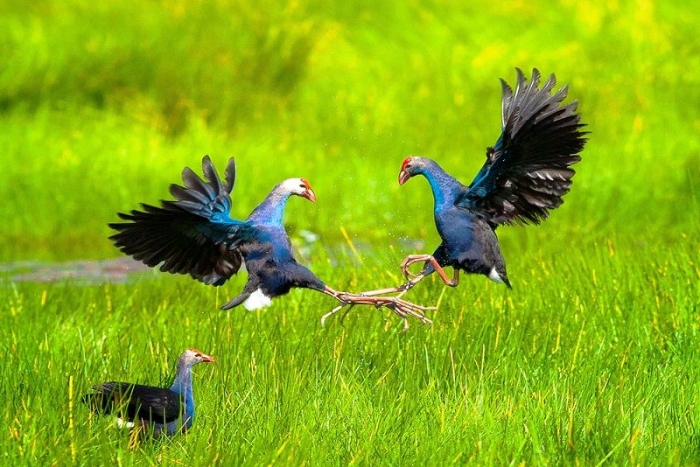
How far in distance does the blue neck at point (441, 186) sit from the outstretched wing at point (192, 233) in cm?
62

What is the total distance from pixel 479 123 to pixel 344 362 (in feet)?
25.0

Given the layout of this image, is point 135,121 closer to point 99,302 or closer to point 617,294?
point 99,302

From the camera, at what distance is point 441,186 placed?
14.3 feet

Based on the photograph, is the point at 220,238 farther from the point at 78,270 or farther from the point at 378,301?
the point at 78,270

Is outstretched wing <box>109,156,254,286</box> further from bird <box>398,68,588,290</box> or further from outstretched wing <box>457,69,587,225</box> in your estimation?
outstretched wing <box>457,69,587,225</box>

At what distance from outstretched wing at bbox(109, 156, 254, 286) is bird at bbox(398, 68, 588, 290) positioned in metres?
0.55

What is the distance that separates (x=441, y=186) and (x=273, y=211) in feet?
1.92

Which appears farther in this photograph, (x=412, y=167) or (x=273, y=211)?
(x=412, y=167)

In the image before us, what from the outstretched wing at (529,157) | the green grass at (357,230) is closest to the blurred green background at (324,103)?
the green grass at (357,230)

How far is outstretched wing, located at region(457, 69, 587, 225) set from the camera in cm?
416

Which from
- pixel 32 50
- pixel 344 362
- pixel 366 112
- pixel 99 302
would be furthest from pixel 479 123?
pixel 344 362

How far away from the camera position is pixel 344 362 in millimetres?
5348

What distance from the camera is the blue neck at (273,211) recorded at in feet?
13.4

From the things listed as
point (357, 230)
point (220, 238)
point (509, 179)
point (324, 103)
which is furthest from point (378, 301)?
point (324, 103)
